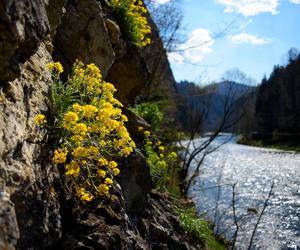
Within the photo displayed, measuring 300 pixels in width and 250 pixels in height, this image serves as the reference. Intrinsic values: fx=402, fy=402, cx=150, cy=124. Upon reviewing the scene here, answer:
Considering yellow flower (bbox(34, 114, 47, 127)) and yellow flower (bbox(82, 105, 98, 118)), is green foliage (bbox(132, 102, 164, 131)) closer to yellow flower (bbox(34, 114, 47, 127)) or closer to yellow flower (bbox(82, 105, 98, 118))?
yellow flower (bbox(82, 105, 98, 118))

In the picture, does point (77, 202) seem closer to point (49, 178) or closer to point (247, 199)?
point (49, 178)

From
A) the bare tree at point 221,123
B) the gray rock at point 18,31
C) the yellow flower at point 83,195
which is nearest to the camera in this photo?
the gray rock at point 18,31

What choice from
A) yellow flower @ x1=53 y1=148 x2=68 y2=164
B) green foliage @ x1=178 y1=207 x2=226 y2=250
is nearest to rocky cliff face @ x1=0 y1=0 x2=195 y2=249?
yellow flower @ x1=53 y1=148 x2=68 y2=164

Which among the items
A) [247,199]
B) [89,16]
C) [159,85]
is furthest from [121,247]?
[159,85]

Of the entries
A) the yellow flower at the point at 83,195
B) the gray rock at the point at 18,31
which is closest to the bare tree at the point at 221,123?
the yellow flower at the point at 83,195

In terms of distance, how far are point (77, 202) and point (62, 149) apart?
27.5 inches

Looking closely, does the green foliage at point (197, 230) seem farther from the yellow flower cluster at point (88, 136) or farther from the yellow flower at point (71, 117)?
the yellow flower at point (71, 117)

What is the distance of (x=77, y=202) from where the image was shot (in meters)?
4.13

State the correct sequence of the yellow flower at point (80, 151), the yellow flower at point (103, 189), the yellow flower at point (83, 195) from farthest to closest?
1. the yellow flower at point (103, 189)
2. the yellow flower at point (83, 195)
3. the yellow flower at point (80, 151)

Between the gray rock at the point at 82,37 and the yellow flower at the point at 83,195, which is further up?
the gray rock at the point at 82,37

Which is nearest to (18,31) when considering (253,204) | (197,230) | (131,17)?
(131,17)

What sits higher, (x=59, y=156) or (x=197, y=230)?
(x=59, y=156)

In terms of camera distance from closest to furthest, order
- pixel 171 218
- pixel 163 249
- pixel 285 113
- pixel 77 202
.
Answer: pixel 77 202
pixel 163 249
pixel 171 218
pixel 285 113

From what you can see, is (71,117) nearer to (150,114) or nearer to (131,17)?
(131,17)
